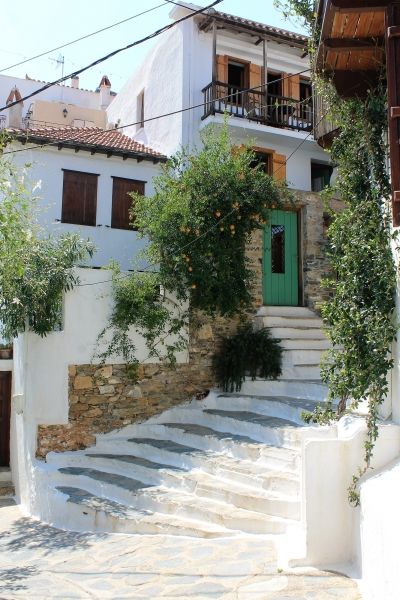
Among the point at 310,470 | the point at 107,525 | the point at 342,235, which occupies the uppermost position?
the point at 342,235

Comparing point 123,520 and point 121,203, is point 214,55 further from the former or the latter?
point 123,520

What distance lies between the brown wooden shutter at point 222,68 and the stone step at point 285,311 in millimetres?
6797

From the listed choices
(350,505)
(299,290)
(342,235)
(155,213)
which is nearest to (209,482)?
(350,505)

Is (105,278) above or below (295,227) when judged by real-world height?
below

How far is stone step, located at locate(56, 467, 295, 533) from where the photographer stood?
568 cm

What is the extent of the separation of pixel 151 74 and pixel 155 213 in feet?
25.1

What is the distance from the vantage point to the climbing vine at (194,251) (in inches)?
380

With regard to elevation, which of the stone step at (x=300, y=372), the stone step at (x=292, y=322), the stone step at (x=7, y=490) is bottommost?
the stone step at (x=7, y=490)

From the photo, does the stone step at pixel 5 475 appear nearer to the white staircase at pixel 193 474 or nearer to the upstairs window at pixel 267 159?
the white staircase at pixel 193 474

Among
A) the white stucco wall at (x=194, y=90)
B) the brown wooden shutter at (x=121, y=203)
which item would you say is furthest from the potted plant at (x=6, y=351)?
the white stucco wall at (x=194, y=90)

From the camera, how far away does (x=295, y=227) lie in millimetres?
12391

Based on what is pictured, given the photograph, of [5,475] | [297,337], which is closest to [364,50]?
[297,337]

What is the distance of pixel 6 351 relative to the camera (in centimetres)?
1105

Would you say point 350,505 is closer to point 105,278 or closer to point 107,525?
point 107,525
